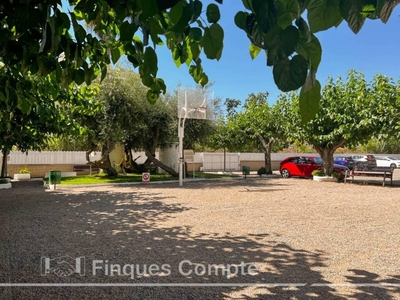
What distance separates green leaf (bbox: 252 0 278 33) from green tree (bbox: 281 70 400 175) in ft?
39.5

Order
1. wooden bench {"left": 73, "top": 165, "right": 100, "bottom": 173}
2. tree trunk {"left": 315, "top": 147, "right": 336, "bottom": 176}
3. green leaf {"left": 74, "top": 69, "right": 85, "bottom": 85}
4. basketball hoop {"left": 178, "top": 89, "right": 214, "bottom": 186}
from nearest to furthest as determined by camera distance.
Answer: green leaf {"left": 74, "top": 69, "right": 85, "bottom": 85}
basketball hoop {"left": 178, "top": 89, "right": 214, "bottom": 186}
tree trunk {"left": 315, "top": 147, "right": 336, "bottom": 176}
wooden bench {"left": 73, "top": 165, "right": 100, "bottom": 173}

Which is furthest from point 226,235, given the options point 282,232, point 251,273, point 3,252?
point 3,252

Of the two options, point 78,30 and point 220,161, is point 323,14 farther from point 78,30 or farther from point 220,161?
point 220,161

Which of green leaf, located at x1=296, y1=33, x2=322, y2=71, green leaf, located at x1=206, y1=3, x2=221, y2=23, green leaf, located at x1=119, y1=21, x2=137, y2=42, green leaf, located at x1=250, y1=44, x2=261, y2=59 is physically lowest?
green leaf, located at x1=296, y1=33, x2=322, y2=71

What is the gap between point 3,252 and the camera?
4.63m

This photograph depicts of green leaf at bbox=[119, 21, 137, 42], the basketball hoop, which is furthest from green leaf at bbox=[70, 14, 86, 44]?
the basketball hoop

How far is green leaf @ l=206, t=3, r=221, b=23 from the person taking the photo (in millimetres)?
1274

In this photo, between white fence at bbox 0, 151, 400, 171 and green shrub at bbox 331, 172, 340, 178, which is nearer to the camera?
green shrub at bbox 331, 172, 340, 178

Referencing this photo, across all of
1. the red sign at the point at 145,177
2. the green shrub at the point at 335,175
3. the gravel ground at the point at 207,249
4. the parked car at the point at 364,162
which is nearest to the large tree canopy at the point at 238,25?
the gravel ground at the point at 207,249

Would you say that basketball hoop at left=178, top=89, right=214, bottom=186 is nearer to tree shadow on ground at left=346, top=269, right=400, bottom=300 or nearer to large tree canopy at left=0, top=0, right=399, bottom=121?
tree shadow on ground at left=346, top=269, right=400, bottom=300

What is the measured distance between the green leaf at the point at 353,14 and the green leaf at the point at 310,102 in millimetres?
194

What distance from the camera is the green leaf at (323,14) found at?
926 mm

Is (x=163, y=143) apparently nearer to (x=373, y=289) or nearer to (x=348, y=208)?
(x=348, y=208)

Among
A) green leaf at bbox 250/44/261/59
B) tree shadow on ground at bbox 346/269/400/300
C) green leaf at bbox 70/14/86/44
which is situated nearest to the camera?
green leaf at bbox 250/44/261/59
